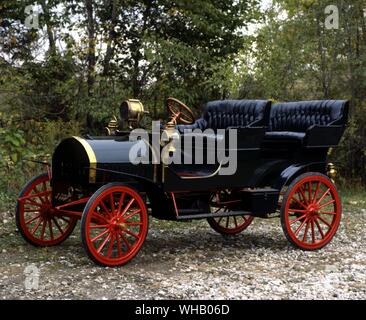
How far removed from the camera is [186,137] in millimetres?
5934

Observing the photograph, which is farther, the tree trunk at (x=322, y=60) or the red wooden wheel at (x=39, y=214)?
the tree trunk at (x=322, y=60)

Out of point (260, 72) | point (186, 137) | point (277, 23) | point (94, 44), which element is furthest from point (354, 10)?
point (186, 137)

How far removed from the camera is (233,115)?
7.02 m

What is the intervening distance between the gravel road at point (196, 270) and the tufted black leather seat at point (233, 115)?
1.28 metres

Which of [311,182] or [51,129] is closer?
[311,182]

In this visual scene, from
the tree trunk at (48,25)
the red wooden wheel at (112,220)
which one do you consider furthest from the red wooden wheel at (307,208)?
the tree trunk at (48,25)

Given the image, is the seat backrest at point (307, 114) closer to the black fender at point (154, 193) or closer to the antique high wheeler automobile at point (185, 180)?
the antique high wheeler automobile at point (185, 180)

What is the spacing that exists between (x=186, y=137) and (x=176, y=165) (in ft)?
0.97

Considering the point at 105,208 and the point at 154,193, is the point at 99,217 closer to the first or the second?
the point at 105,208

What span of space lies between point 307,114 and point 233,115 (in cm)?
87

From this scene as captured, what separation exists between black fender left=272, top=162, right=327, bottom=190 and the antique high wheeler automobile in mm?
11

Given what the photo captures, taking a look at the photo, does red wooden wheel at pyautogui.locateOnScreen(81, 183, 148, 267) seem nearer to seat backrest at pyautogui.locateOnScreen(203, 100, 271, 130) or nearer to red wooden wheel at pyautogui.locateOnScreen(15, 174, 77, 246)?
red wooden wheel at pyautogui.locateOnScreen(15, 174, 77, 246)

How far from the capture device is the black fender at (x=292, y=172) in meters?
6.45
